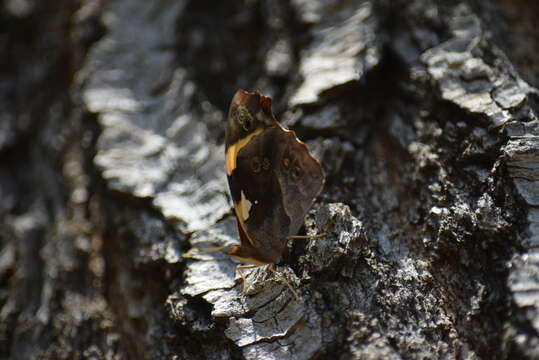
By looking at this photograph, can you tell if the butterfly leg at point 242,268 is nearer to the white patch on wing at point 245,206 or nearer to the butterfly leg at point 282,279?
the butterfly leg at point 282,279

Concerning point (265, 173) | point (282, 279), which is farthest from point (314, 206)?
point (282, 279)

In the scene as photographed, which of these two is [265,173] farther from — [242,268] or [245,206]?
[242,268]

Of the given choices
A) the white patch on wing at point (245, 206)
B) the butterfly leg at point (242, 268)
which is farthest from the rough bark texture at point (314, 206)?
the white patch on wing at point (245, 206)

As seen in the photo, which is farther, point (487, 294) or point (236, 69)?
point (236, 69)

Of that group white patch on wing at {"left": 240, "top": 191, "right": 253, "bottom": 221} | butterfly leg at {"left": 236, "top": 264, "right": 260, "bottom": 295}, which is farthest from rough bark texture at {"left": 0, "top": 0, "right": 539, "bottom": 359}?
white patch on wing at {"left": 240, "top": 191, "right": 253, "bottom": 221}

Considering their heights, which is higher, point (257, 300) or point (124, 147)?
point (124, 147)

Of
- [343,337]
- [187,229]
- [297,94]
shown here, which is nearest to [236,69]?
[297,94]

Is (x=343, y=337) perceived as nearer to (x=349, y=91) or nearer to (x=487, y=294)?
(x=487, y=294)
